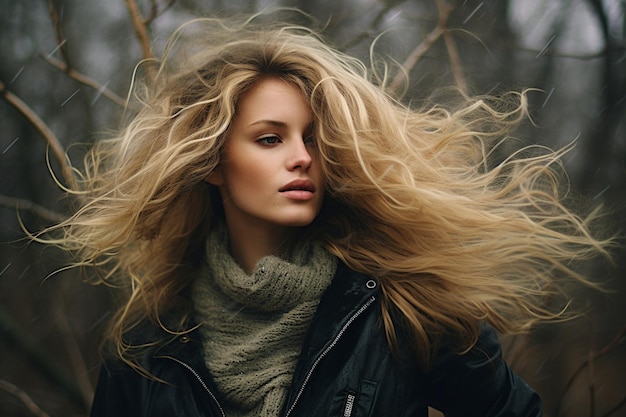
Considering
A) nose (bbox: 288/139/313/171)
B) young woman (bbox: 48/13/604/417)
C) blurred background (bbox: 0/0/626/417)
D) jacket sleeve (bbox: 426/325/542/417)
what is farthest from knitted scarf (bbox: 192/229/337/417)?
blurred background (bbox: 0/0/626/417)

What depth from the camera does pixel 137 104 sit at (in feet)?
7.61

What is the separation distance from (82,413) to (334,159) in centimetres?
223

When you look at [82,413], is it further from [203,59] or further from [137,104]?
[203,59]

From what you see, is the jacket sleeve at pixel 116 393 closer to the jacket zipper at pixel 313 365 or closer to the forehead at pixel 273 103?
the jacket zipper at pixel 313 365

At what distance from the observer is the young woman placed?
1787 millimetres

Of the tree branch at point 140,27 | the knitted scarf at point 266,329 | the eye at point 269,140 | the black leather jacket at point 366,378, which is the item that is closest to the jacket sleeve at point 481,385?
the black leather jacket at point 366,378

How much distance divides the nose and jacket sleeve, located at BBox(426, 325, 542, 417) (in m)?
0.70

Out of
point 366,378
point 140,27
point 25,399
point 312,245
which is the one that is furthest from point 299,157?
point 25,399

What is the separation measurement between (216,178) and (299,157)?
37 cm

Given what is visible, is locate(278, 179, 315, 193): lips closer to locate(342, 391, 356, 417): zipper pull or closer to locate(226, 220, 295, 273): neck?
locate(226, 220, 295, 273): neck

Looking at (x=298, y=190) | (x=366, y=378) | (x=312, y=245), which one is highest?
(x=298, y=190)

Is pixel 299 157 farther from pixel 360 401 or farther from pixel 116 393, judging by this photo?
pixel 116 393

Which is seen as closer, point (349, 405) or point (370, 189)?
point (349, 405)

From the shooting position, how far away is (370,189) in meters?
1.93
